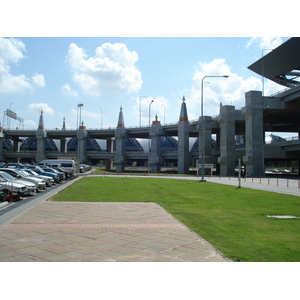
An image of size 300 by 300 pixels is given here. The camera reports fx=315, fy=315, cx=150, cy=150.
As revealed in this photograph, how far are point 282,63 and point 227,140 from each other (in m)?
16.5

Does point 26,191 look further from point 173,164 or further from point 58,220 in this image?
point 173,164

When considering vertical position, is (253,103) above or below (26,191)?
above

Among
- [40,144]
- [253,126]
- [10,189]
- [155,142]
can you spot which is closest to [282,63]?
[253,126]

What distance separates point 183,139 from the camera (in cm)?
7062

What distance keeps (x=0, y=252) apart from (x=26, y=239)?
1.20 metres

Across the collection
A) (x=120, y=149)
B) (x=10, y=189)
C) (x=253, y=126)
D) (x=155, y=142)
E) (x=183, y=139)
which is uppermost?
(x=253, y=126)

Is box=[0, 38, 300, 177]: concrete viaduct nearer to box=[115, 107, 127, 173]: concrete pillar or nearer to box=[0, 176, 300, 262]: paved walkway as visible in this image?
box=[115, 107, 127, 173]: concrete pillar

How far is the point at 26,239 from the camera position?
8008 millimetres

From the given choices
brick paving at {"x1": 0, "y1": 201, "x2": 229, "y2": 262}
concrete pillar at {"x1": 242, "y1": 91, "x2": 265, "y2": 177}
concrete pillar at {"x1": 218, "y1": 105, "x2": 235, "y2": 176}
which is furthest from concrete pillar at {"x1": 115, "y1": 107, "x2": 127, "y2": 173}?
brick paving at {"x1": 0, "y1": 201, "x2": 229, "y2": 262}

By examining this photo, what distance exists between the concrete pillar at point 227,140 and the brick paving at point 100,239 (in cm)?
4845

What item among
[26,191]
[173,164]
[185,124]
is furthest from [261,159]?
[173,164]

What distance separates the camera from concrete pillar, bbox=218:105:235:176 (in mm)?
58938

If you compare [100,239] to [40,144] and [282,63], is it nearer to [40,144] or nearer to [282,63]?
[282,63]

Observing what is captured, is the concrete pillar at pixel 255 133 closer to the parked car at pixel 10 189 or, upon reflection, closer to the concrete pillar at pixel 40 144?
the parked car at pixel 10 189
